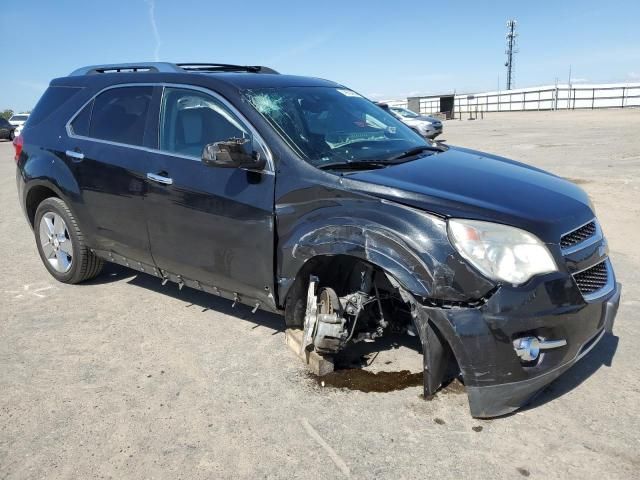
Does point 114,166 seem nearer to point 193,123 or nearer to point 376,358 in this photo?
point 193,123

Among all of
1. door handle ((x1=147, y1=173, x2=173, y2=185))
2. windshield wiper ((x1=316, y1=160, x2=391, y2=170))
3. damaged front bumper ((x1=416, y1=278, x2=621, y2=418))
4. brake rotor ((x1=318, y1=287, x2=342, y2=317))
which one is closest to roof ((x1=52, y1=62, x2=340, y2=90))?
door handle ((x1=147, y1=173, x2=173, y2=185))

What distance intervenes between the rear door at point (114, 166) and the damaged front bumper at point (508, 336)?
244cm

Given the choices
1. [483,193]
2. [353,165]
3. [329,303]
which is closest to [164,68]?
[353,165]

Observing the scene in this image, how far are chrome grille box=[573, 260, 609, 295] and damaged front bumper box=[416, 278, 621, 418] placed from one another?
0.09 meters

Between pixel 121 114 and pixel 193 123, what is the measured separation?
2.94 ft

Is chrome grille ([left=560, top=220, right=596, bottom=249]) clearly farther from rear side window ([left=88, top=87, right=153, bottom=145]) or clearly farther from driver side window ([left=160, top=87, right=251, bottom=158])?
rear side window ([left=88, top=87, right=153, bottom=145])

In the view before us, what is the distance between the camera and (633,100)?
49000mm

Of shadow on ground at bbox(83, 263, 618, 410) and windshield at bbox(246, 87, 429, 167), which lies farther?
windshield at bbox(246, 87, 429, 167)

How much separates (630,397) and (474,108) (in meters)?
62.6

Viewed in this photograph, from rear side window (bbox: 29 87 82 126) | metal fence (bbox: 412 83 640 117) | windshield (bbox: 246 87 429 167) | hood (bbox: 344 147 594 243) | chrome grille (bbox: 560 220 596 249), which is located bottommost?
chrome grille (bbox: 560 220 596 249)

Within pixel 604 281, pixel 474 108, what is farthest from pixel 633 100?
pixel 604 281

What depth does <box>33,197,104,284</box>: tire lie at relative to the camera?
4926 mm

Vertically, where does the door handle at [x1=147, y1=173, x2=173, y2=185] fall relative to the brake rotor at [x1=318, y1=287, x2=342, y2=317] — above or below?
above

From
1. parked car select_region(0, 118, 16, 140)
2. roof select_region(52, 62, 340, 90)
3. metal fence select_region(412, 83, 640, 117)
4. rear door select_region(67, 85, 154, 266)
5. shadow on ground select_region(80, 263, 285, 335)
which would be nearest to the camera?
roof select_region(52, 62, 340, 90)
